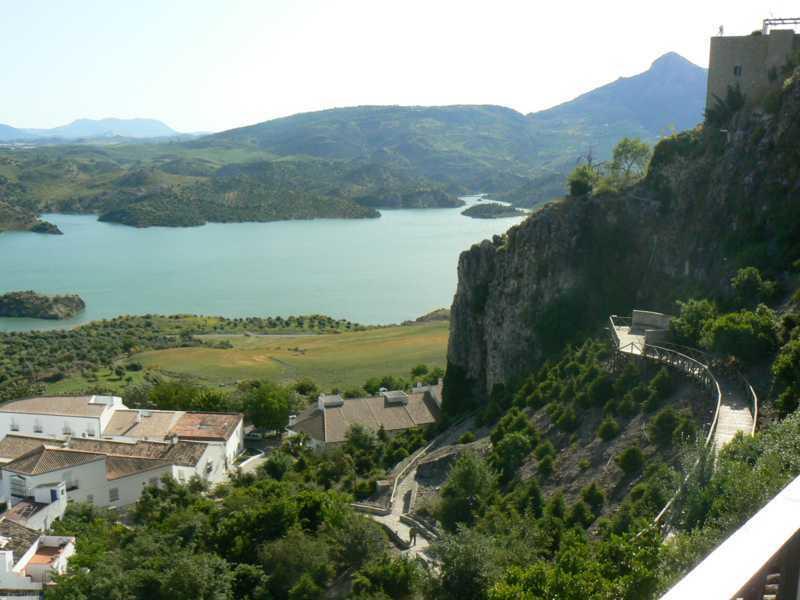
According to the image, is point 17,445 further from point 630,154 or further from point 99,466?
point 630,154

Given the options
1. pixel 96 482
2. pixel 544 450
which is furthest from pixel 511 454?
pixel 96 482

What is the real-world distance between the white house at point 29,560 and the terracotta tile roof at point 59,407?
461 inches

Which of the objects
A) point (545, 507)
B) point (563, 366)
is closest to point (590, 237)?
point (563, 366)

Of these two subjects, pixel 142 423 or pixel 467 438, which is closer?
pixel 467 438

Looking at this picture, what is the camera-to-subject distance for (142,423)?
103 feet

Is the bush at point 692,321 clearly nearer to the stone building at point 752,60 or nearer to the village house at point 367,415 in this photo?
the stone building at point 752,60

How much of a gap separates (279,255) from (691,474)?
111m

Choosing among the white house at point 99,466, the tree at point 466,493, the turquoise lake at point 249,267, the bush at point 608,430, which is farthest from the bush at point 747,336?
the turquoise lake at point 249,267

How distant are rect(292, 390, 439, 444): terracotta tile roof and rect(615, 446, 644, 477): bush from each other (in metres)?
16.4

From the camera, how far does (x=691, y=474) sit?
9.30 m

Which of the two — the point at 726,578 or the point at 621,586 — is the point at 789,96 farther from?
the point at 726,578

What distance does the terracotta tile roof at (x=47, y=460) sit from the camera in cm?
2383

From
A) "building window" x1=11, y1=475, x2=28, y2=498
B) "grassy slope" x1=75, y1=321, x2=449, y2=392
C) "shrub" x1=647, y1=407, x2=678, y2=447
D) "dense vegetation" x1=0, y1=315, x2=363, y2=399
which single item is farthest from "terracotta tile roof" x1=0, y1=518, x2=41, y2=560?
"grassy slope" x1=75, y1=321, x2=449, y2=392

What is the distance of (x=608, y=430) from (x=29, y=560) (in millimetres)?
14540
